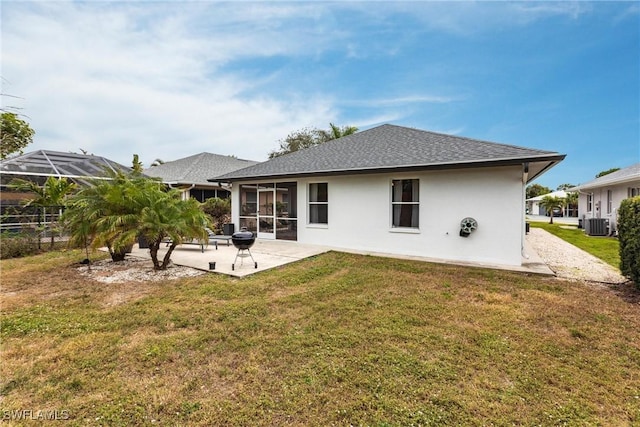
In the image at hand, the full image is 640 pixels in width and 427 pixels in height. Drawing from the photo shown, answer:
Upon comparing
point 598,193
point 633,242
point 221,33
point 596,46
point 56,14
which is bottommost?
point 633,242

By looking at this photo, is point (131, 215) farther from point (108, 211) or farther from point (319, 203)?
point (319, 203)

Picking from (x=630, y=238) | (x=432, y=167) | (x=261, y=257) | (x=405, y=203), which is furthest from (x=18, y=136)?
(x=630, y=238)

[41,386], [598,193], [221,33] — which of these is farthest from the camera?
[598,193]

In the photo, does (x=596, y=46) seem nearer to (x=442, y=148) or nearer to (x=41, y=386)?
(x=442, y=148)

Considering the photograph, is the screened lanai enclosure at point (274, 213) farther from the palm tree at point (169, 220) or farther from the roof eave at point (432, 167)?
the palm tree at point (169, 220)

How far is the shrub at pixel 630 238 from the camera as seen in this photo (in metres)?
5.34

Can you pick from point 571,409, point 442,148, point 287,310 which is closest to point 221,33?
point 442,148

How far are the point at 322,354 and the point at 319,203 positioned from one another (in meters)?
7.79

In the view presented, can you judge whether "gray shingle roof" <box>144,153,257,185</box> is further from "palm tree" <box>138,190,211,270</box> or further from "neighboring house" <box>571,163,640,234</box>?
"neighboring house" <box>571,163,640,234</box>

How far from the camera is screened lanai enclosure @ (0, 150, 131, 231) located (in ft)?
34.0

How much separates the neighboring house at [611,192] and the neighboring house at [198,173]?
66.4ft

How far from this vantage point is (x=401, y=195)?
919cm

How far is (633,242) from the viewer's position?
5.41 metres

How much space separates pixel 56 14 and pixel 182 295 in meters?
6.79
